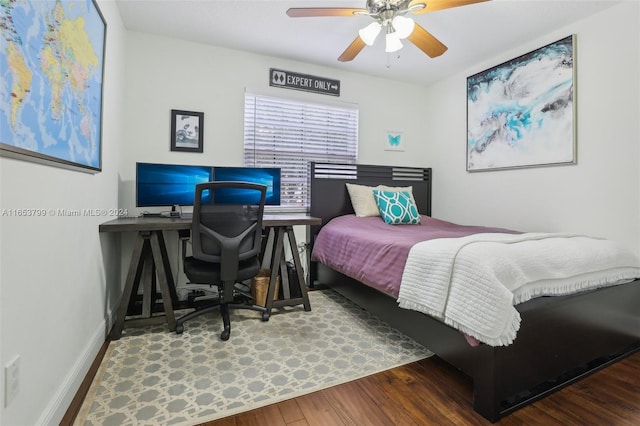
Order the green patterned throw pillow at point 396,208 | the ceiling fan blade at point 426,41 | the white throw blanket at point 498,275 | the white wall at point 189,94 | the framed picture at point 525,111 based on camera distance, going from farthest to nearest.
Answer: the green patterned throw pillow at point 396,208 < the white wall at point 189,94 < the framed picture at point 525,111 < the ceiling fan blade at point 426,41 < the white throw blanket at point 498,275

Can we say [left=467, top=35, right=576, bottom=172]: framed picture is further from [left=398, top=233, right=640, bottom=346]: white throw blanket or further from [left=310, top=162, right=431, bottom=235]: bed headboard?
[left=398, top=233, right=640, bottom=346]: white throw blanket

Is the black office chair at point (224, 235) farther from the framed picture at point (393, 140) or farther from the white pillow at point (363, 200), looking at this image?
the framed picture at point (393, 140)

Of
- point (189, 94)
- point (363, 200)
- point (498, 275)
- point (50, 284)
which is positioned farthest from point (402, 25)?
point (50, 284)

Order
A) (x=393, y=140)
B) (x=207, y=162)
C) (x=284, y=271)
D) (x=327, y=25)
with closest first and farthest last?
1. (x=327, y=25)
2. (x=284, y=271)
3. (x=207, y=162)
4. (x=393, y=140)

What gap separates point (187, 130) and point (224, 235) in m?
1.31

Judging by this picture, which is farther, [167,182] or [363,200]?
[363,200]

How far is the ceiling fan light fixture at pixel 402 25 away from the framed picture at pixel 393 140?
1.82 m

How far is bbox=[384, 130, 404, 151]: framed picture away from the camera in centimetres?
365

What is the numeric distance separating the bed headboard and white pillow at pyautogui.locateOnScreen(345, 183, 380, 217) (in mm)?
114

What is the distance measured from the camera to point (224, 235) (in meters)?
2.04

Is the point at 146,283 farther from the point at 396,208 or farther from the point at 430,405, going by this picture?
the point at 396,208

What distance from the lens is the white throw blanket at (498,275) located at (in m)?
1.24

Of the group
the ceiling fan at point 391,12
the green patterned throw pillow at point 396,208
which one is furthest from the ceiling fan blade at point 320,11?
the green patterned throw pillow at point 396,208

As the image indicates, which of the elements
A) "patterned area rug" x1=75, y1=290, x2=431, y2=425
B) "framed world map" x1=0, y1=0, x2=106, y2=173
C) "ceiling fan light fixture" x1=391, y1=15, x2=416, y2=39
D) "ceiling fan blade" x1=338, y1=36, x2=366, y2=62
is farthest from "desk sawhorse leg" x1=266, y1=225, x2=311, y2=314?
"ceiling fan light fixture" x1=391, y1=15, x2=416, y2=39
